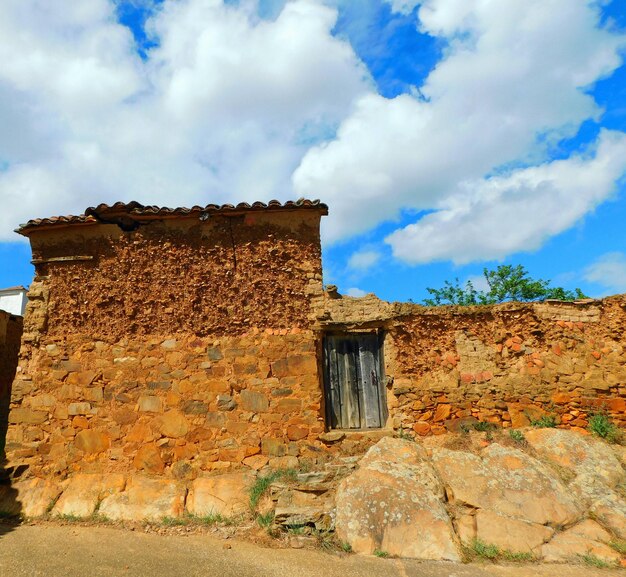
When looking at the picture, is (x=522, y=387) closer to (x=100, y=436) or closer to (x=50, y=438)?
(x=100, y=436)

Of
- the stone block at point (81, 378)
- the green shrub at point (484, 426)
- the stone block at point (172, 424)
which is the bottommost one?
the green shrub at point (484, 426)

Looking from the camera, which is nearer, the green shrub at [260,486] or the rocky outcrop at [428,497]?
the rocky outcrop at [428,497]

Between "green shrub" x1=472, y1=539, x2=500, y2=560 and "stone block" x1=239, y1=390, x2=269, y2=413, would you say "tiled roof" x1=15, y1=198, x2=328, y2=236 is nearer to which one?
"stone block" x1=239, y1=390, x2=269, y2=413

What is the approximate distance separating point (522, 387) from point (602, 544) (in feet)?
7.80

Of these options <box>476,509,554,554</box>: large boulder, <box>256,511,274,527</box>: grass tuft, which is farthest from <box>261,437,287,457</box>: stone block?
<box>476,509,554,554</box>: large boulder

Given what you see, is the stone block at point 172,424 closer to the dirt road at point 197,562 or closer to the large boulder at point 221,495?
the large boulder at point 221,495

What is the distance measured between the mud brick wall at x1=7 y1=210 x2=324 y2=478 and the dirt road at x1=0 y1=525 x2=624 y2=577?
142 cm

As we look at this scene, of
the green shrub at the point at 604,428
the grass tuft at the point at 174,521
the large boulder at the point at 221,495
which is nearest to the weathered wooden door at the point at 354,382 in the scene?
the large boulder at the point at 221,495

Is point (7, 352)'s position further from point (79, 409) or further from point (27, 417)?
point (79, 409)

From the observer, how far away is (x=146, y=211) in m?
7.35

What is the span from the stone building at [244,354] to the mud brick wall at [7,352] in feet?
9.80

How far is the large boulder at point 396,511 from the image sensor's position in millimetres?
5098

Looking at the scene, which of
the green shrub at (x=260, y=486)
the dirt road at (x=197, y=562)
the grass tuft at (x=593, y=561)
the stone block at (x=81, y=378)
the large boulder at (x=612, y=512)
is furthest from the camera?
the stone block at (x=81, y=378)

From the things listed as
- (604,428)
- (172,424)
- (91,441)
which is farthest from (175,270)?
(604,428)
